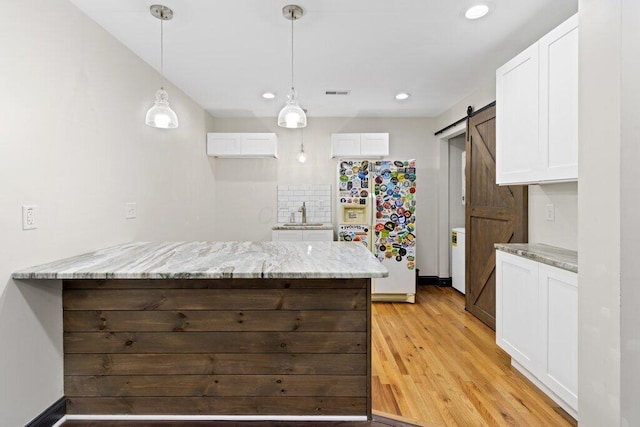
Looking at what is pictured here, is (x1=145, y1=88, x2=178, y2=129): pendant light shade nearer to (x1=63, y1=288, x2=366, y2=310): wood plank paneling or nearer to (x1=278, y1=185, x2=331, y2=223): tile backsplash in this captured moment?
(x1=63, y1=288, x2=366, y2=310): wood plank paneling

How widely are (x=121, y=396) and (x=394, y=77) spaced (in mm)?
3451

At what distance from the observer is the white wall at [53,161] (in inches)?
65.8

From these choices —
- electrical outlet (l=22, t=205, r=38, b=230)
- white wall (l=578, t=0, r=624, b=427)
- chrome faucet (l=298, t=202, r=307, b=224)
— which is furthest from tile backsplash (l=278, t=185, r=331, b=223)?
white wall (l=578, t=0, r=624, b=427)

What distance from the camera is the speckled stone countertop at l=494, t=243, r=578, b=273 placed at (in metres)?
1.99

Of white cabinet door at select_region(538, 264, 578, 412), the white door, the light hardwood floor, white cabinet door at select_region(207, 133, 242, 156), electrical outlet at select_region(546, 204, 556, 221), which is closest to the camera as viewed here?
white cabinet door at select_region(538, 264, 578, 412)

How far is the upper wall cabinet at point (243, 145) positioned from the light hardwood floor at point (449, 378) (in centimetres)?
272

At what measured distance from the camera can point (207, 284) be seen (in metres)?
1.93

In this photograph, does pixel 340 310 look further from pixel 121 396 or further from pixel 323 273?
pixel 121 396

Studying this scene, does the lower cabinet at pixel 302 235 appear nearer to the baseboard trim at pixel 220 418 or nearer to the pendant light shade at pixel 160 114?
the pendant light shade at pixel 160 114

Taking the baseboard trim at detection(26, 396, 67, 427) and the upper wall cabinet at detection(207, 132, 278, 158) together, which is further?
the upper wall cabinet at detection(207, 132, 278, 158)

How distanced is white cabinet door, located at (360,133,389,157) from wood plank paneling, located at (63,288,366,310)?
3.11 m

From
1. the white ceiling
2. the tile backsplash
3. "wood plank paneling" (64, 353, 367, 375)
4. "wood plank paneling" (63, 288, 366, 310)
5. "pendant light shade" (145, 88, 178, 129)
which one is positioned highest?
the white ceiling

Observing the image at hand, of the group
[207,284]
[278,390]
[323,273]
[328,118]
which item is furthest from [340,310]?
[328,118]

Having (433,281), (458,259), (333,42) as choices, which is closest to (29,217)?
(333,42)
